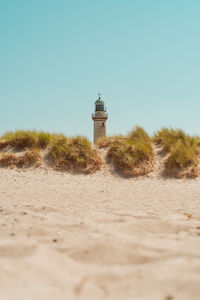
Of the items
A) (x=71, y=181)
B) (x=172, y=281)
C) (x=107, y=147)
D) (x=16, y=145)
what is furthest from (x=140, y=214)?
(x=16, y=145)

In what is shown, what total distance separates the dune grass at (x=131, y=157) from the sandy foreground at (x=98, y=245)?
4.64ft

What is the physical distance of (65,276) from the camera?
157 centimetres

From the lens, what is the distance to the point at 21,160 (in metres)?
5.95

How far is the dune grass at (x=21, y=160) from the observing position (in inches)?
233

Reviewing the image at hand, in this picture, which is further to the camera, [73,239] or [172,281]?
[73,239]

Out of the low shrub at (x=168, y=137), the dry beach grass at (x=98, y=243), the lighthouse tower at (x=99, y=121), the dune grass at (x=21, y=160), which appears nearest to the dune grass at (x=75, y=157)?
the dune grass at (x=21, y=160)

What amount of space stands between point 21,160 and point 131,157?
2563 mm

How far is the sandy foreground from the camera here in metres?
1.43

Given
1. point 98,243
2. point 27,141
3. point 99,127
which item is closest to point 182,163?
point 27,141

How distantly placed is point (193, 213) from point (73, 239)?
1.81m

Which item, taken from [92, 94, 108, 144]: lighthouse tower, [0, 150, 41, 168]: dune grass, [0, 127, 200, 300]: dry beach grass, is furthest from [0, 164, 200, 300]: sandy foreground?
[92, 94, 108, 144]: lighthouse tower

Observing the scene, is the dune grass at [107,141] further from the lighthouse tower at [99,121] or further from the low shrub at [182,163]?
the lighthouse tower at [99,121]

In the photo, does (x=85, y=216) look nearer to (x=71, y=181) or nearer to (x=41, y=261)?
(x=41, y=261)

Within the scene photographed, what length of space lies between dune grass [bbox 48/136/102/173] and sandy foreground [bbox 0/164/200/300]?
5.08ft
